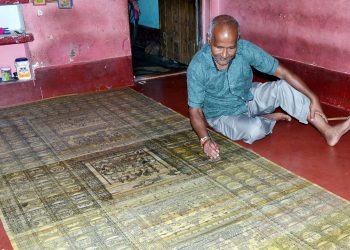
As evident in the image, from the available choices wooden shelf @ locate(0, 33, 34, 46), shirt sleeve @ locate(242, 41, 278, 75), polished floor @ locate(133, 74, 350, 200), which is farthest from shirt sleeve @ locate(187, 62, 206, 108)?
wooden shelf @ locate(0, 33, 34, 46)

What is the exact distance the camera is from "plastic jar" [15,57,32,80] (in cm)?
371

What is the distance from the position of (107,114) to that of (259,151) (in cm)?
133

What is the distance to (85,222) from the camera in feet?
6.26

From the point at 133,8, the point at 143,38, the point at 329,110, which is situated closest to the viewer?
the point at 329,110

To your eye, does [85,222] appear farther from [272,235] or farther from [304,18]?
[304,18]

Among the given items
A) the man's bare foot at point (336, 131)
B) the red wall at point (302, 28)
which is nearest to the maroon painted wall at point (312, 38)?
the red wall at point (302, 28)

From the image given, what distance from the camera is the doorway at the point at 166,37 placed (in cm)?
463

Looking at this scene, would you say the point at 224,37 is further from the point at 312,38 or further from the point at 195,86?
the point at 312,38

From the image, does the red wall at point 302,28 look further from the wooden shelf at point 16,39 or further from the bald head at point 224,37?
the wooden shelf at point 16,39

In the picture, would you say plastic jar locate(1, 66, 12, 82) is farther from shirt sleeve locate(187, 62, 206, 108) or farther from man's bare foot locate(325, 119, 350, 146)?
man's bare foot locate(325, 119, 350, 146)

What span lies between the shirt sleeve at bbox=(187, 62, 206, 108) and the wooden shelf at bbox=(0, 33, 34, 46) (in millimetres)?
1804

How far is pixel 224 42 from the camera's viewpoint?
2217 mm

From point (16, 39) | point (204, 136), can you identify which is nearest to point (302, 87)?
point (204, 136)

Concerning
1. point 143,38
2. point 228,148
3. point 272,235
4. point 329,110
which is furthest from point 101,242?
point 143,38
